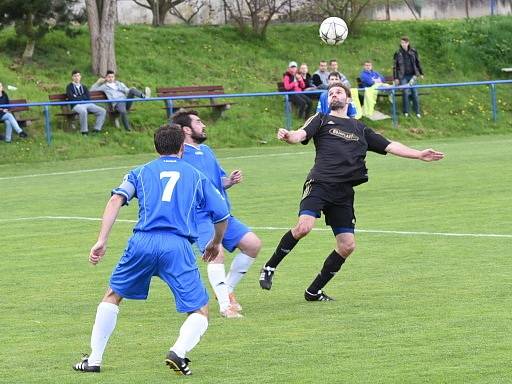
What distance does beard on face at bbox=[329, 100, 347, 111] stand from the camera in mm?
11047

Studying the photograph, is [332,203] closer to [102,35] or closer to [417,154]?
[417,154]

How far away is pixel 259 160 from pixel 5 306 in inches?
677

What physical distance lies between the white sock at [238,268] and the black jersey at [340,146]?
960 millimetres

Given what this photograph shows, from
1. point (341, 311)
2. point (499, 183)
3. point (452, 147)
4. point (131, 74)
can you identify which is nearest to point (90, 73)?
point (131, 74)

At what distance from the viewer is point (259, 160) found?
28.1m

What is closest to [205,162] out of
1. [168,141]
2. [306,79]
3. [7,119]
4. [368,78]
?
[168,141]

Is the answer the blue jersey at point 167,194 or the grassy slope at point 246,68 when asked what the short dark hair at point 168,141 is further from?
the grassy slope at point 246,68

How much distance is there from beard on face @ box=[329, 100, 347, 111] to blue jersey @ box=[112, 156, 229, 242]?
9.98 feet

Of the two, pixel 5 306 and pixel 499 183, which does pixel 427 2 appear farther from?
pixel 5 306

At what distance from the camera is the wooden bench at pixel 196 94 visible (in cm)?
3272

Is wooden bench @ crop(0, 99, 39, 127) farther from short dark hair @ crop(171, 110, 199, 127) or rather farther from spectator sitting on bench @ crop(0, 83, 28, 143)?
short dark hair @ crop(171, 110, 199, 127)

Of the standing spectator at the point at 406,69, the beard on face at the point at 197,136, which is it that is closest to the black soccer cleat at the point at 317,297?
the beard on face at the point at 197,136

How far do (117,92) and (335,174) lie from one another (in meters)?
20.3

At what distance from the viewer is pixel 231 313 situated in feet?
33.7
